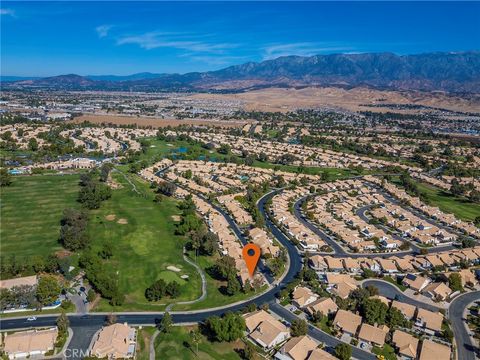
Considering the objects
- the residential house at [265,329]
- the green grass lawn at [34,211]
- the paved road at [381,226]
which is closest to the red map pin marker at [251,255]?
the residential house at [265,329]

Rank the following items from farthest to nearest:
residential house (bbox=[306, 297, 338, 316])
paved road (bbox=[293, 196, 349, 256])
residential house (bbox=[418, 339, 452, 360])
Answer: paved road (bbox=[293, 196, 349, 256]), residential house (bbox=[306, 297, 338, 316]), residential house (bbox=[418, 339, 452, 360])

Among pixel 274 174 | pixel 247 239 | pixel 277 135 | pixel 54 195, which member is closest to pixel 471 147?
pixel 277 135

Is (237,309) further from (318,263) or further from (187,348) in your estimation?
(318,263)

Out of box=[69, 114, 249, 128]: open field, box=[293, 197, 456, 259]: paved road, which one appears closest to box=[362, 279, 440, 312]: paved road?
box=[293, 197, 456, 259]: paved road

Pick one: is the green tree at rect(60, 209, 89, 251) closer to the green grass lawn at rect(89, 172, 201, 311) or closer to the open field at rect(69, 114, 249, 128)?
the green grass lawn at rect(89, 172, 201, 311)

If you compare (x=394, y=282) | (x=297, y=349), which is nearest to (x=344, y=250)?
(x=394, y=282)

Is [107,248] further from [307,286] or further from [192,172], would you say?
[192,172]
